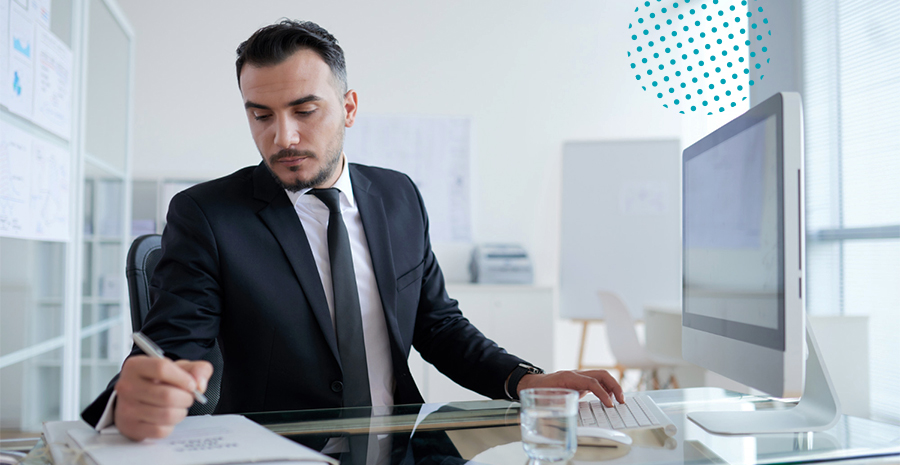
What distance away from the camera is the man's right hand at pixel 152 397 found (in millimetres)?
721

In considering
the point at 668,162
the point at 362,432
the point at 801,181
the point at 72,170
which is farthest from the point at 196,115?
the point at 801,181

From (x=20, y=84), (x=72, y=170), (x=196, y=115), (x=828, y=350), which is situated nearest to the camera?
(x=20, y=84)

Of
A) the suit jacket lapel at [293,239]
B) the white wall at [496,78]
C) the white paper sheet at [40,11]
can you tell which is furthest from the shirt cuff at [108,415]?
the white wall at [496,78]

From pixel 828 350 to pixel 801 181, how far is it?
2260 millimetres

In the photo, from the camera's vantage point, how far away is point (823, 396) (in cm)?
98

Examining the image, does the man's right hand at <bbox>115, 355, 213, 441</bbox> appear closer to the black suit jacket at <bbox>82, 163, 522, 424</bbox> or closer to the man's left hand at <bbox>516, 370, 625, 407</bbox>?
the black suit jacket at <bbox>82, 163, 522, 424</bbox>

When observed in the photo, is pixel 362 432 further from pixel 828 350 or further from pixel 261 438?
pixel 828 350

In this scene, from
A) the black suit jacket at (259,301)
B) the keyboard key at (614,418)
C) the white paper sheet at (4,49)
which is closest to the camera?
the keyboard key at (614,418)

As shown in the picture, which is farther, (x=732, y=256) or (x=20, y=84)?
(x=20, y=84)

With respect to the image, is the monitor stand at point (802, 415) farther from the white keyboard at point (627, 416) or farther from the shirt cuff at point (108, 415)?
the shirt cuff at point (108, 415)

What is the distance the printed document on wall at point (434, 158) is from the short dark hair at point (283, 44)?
119 inches

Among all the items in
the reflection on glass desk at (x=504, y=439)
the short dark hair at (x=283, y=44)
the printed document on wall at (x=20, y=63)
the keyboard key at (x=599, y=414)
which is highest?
the printed document on wall at (x=20, y=63)

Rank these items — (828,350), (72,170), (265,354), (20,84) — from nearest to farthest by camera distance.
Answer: (265,354) → (20,84) → (72,170) → (828,350)

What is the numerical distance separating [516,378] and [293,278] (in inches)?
18.7
